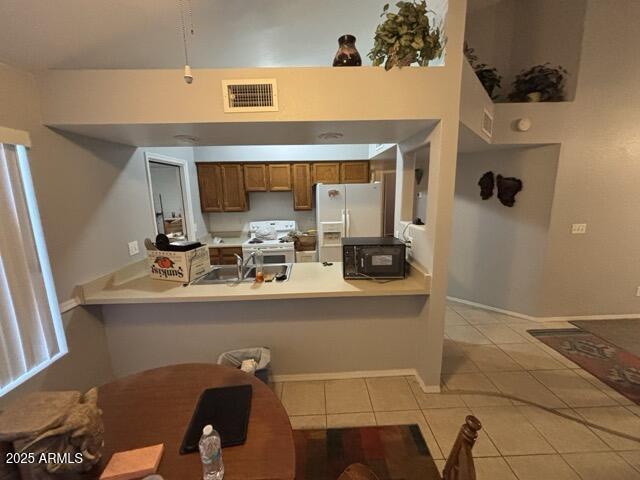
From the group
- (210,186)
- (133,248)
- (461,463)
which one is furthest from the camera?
(210,186)

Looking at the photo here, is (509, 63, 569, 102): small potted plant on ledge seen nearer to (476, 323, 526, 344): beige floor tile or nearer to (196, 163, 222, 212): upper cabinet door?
(476, 323, 526, 344): beige floor tile

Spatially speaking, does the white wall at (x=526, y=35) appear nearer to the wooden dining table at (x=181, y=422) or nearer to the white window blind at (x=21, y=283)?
the wooden dining table at (x=181, y=422)

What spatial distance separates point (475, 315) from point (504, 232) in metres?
1.10

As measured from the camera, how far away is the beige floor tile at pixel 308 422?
180cm

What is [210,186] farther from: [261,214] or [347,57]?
[347,57]

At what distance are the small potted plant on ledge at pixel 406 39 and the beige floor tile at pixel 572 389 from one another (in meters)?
2.67

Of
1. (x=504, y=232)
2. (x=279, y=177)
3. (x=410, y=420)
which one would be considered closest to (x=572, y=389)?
(x=410, y=420)

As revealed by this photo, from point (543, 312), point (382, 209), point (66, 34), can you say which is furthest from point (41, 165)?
point (543, 312)

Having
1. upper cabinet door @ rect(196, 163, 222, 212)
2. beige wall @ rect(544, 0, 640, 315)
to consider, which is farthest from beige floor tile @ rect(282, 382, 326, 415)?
upper cabinet door @ rect(196, 163, 222, 212)

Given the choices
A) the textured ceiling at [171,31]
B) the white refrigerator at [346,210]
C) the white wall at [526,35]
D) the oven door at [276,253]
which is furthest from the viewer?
the oven door at [276,253]

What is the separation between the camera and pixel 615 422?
71.2 inches

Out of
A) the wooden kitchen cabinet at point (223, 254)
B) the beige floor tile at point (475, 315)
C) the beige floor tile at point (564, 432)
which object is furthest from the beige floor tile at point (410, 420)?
the wooden kitchen cabinet at point (223, 254)

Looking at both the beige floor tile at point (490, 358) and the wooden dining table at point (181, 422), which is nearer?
the wooden dining table at point (181, 422)

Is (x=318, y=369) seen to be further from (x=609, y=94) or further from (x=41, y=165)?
(x=609, y=94)
